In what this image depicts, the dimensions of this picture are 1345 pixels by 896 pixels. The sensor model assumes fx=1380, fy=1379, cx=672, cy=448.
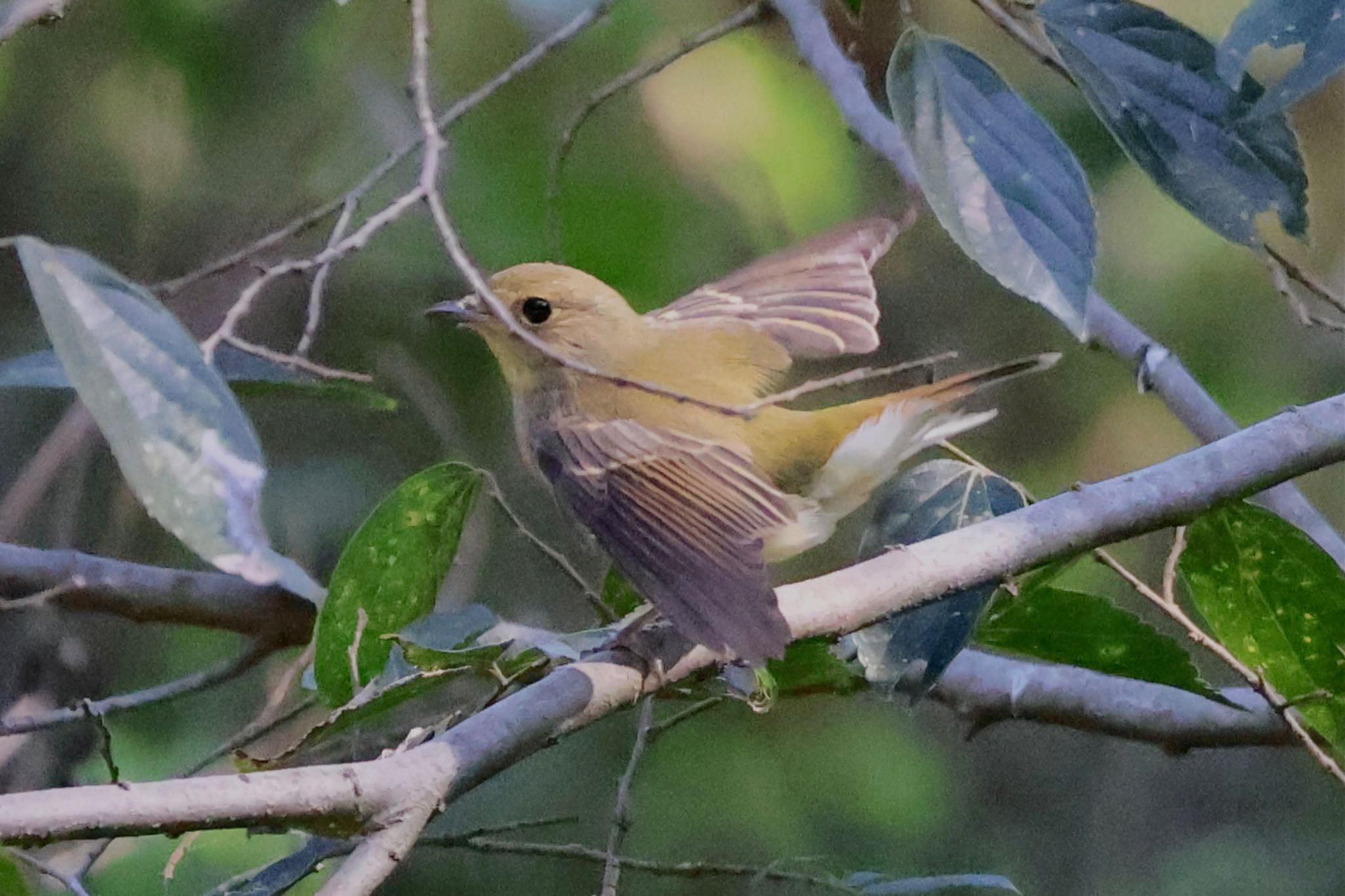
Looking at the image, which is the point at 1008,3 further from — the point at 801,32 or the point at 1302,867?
the point at 1302,867

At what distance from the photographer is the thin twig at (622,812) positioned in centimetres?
113

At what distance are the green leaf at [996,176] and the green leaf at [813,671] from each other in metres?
0.31

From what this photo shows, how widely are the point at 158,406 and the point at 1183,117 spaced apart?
2.40 feet

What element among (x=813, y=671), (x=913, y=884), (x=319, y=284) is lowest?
(x=913, y=884)

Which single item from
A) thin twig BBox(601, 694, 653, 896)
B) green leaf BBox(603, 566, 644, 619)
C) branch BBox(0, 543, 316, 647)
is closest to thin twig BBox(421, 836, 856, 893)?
thin twig BBox(601, 694, 653, 896)

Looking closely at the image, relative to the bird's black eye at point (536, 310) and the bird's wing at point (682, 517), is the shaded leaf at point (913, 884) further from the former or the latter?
the bird's black eye at point (536, 310)

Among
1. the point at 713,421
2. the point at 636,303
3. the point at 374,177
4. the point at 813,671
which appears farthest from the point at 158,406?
the point at 636,303

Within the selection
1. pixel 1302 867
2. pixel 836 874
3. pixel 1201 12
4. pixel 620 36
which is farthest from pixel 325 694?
pixel 1302 867

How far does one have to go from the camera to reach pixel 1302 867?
2113 millimetres

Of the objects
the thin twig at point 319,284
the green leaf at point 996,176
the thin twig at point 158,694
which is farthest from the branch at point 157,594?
the green leaf at point 996,176

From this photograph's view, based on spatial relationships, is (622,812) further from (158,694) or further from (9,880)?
(9,880)

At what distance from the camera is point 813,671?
3.88 ft

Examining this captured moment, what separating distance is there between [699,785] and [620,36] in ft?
3.40

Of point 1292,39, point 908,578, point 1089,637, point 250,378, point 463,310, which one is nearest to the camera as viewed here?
point 1292,39
